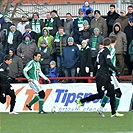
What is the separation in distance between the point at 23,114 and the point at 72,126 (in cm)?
460

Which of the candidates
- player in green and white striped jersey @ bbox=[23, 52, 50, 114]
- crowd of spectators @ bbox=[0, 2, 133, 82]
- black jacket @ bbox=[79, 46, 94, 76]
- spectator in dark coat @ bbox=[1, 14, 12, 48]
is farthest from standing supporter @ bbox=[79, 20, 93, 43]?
player in green and white striped jersey @ bbox=[23, 52, 50, 114]

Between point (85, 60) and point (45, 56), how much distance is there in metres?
1.45

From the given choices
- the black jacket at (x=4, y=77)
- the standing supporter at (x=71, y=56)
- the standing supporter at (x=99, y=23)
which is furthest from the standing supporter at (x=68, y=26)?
the black jacket at (x=4, y=77)

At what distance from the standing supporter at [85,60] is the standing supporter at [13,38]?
8.38 ft

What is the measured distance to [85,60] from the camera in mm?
20906

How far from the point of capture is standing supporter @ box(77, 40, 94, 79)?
20800 millimetres

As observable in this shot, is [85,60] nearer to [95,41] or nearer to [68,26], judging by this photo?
[95,41]

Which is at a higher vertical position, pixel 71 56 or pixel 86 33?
pixel 86 33

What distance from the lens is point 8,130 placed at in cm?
1443

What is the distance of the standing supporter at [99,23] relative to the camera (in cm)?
2167

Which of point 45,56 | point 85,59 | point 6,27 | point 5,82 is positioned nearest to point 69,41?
point 85,59

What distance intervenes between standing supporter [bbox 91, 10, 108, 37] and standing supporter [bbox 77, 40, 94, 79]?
1.08m

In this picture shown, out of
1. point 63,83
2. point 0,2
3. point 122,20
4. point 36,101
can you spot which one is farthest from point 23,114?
point 0,2

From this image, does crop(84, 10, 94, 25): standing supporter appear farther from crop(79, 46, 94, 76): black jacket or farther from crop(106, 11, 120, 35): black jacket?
crop(79, 46, 94, 76): black jacket
